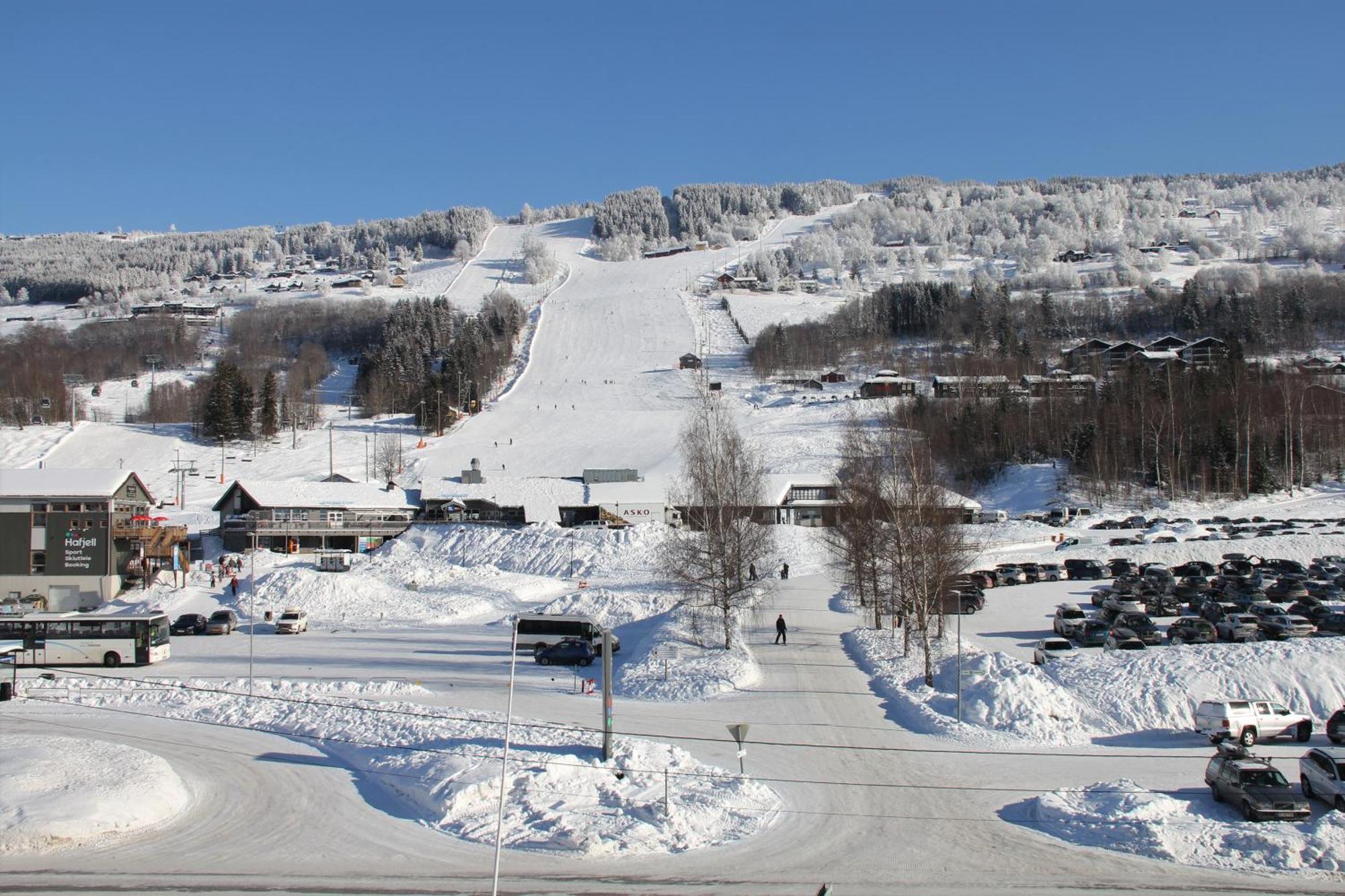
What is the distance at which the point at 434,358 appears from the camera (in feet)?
430

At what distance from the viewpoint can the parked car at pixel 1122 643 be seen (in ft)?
94.7

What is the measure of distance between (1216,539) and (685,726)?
37.5 m

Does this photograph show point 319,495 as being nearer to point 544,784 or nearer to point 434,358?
point 544,784

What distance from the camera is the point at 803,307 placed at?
167750 mm

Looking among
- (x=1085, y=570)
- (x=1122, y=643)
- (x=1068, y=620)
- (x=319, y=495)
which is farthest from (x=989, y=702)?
(x=319, y=495)

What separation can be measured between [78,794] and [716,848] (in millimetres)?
10515

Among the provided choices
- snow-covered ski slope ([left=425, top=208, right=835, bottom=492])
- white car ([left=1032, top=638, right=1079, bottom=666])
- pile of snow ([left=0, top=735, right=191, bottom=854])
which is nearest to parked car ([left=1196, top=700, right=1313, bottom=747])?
white car ([left=1032, top=638, right=1079, bottom=666])

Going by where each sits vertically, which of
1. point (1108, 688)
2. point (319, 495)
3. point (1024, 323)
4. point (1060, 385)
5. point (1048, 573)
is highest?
point (1024, 323)

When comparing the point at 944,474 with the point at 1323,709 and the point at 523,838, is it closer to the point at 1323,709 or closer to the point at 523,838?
→ the point at 1323,709

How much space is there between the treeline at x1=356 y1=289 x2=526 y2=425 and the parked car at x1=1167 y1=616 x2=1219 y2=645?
254ft

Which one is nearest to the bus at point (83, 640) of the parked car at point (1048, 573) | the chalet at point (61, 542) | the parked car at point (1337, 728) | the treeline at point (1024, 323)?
the chalet at point (61, 542)

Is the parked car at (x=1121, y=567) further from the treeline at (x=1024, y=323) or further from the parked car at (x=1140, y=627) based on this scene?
the treeline at (x=1024, y=323)

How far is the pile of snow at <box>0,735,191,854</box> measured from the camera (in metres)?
15.1

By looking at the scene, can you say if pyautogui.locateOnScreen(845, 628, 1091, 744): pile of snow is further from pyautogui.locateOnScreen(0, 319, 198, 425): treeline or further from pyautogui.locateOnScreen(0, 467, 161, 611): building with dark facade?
pyautogui.locateOnScreen(0, 319, 198, 425): treeline
